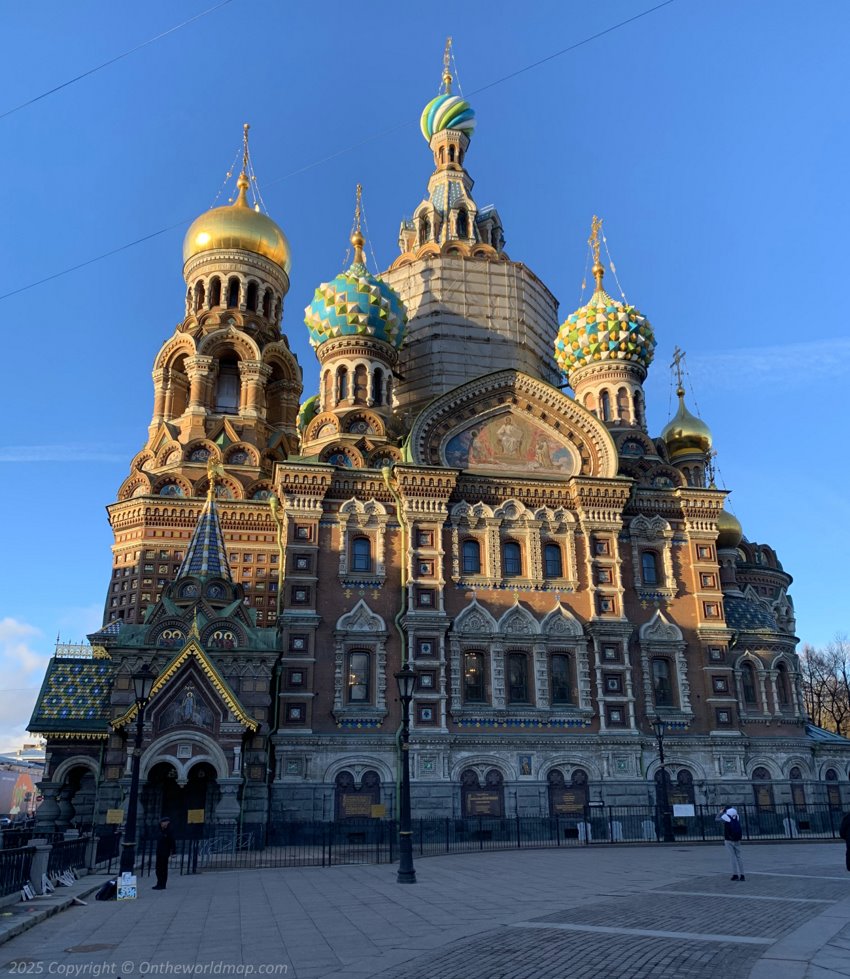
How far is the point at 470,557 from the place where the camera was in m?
27.9

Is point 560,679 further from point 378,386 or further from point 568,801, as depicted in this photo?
point 378,386

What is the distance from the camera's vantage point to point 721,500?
1184 inches

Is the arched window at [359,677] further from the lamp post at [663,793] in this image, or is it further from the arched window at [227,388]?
the arched window at [227,388]

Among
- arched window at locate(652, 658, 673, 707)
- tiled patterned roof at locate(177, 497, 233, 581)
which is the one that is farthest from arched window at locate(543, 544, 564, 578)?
tiled patterned roof at locate(177, 497, 233, 581)

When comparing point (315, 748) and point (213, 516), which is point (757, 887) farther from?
point (213, 516)

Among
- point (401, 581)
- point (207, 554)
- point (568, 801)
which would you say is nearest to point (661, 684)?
point (568, 801)

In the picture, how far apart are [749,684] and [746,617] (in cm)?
254

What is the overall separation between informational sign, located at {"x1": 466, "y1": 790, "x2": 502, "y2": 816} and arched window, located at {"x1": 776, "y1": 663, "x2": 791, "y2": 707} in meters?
11.3

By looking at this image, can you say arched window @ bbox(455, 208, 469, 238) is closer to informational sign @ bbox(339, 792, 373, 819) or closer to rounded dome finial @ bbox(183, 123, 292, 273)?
rounded dome finial @ bbox(183, 123, 292, 273)

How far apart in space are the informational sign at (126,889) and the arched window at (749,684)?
2251 centimetres

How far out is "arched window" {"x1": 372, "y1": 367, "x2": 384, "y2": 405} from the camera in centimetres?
3181

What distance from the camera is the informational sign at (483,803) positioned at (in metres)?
25.0

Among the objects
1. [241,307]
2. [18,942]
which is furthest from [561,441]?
[18,942]

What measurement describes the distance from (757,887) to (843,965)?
248 inches
